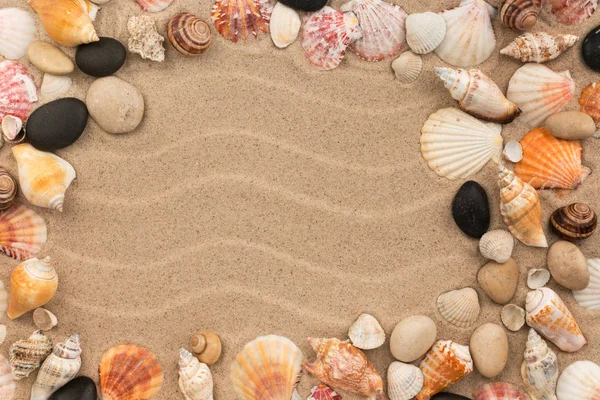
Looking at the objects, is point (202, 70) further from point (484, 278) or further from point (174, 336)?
point (484, 278)

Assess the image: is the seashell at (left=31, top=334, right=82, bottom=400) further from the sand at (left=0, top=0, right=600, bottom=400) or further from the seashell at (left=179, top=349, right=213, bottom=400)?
the seashell at (left=179, top=349, right=213, bottom=400)

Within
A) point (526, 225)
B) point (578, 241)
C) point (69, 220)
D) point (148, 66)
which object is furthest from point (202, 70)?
point (578, 241)

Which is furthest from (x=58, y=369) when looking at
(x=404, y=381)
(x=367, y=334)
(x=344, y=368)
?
(x=404, y=381)

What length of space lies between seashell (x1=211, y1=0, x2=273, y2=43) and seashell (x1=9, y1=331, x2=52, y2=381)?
1.69m

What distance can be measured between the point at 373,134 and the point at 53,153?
154 centimetres

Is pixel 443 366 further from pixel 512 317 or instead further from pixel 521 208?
pixel 521 208

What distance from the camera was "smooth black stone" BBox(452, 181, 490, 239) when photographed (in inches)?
112

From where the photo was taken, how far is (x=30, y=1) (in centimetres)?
283

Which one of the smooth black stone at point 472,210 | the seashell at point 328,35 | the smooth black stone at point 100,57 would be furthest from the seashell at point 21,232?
the smooth black stone at point 472,210

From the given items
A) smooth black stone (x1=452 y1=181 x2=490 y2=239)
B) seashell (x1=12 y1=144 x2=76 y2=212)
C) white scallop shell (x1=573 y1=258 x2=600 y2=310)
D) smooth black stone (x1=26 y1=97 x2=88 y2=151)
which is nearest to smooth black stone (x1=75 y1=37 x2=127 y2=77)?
smooth black stone (x1=26 y1=97 x2=88 y2=151)

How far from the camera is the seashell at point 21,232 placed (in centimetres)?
284

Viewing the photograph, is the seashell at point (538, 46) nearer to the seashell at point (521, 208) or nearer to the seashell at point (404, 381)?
the seashell at point (521, 208)

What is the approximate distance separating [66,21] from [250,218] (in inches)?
49.0

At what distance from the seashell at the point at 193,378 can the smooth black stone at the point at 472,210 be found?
1393 mm
